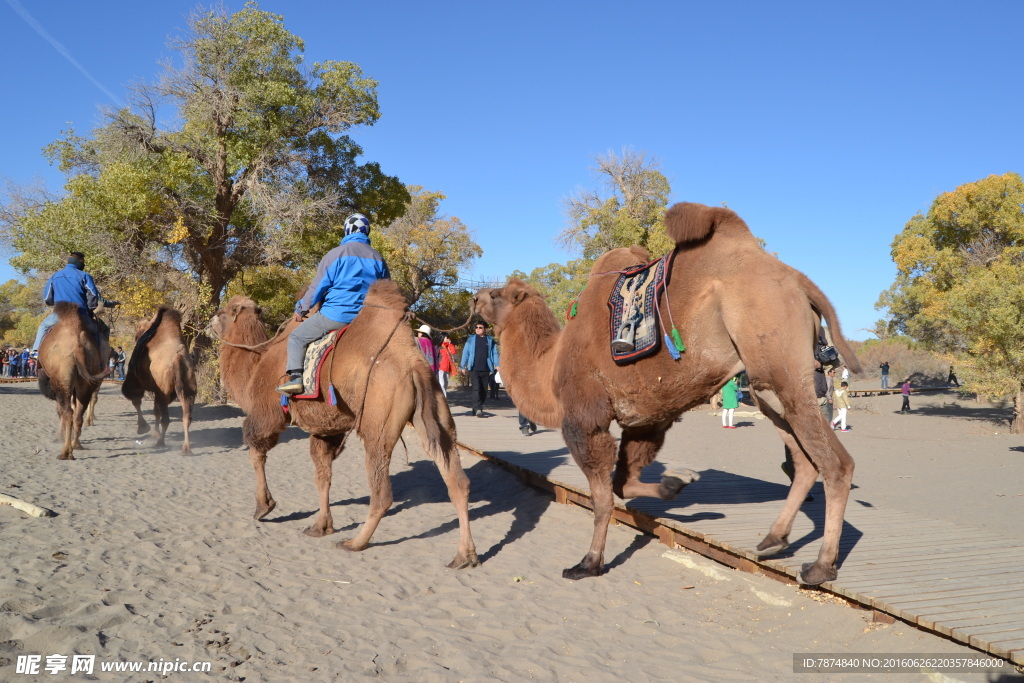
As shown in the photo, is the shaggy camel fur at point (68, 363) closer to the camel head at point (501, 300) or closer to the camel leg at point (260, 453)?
the camel leg at point (260, 453)

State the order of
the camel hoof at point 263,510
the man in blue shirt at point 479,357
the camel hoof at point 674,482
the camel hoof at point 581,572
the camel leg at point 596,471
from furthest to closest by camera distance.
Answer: the man in blue shirt at point 479,357, the camel hoof at point 263,510, the camel hoof at point 581,572, the camel leg at point 596,471, the camel hoof at point 674,482

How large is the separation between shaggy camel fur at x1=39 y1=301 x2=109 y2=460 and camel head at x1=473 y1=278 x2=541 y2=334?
7.32 metres

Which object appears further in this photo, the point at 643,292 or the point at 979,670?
the point at 643,292

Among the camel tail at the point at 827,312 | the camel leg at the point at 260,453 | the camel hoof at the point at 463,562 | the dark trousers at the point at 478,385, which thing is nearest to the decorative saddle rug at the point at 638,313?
the camel tail at the point at 827,312

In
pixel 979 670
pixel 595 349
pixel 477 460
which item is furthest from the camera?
pixel 477 460

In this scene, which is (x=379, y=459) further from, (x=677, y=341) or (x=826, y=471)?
(x=826, y=471)

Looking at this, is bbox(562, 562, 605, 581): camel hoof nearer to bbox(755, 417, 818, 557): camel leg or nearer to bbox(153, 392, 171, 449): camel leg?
bbox(755, 417, 818, 557): camel leg

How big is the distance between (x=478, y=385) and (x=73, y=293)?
9.56 meters

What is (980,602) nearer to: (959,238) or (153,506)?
(153,506)

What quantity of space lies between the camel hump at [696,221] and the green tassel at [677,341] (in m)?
0.63

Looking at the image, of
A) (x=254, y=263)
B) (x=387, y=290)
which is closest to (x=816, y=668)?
(x=387, y=290)

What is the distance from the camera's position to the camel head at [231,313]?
23.7 feet

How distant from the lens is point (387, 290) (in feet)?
20.5

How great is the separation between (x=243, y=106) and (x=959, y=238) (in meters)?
25.0
